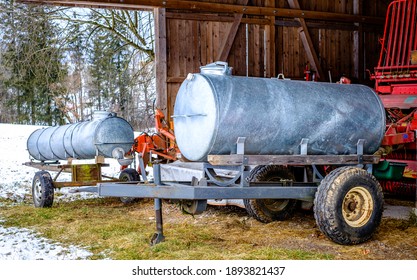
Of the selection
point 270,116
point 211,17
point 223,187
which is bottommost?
point 223,187

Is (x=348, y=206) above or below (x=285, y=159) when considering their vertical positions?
below

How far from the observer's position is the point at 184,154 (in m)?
5.81

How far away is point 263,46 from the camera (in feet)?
40.2

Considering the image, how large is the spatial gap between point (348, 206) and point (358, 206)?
139 mm

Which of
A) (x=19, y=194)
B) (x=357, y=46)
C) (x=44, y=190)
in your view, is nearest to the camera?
(x=44, y=190)

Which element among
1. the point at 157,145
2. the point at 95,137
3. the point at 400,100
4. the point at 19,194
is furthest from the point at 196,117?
the point at 19,194

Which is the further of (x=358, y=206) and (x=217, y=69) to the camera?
(x=358, y=206)

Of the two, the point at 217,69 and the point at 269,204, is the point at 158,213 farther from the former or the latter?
the point at 269,204

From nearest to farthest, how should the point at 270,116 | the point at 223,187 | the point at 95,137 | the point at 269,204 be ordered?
the point at 223,187 → the point at 270,116 → the point at 269,204 → the point at 95,137

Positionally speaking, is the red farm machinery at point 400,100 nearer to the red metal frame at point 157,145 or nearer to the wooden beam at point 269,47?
the wooden beam at point 269,47

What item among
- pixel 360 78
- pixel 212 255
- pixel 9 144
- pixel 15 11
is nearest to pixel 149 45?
pixel 15 11

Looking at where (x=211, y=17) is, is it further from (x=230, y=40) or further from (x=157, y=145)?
(x=157, y=145)

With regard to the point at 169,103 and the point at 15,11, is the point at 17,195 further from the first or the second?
the point at 15,11

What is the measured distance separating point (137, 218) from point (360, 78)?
27.4 ft
